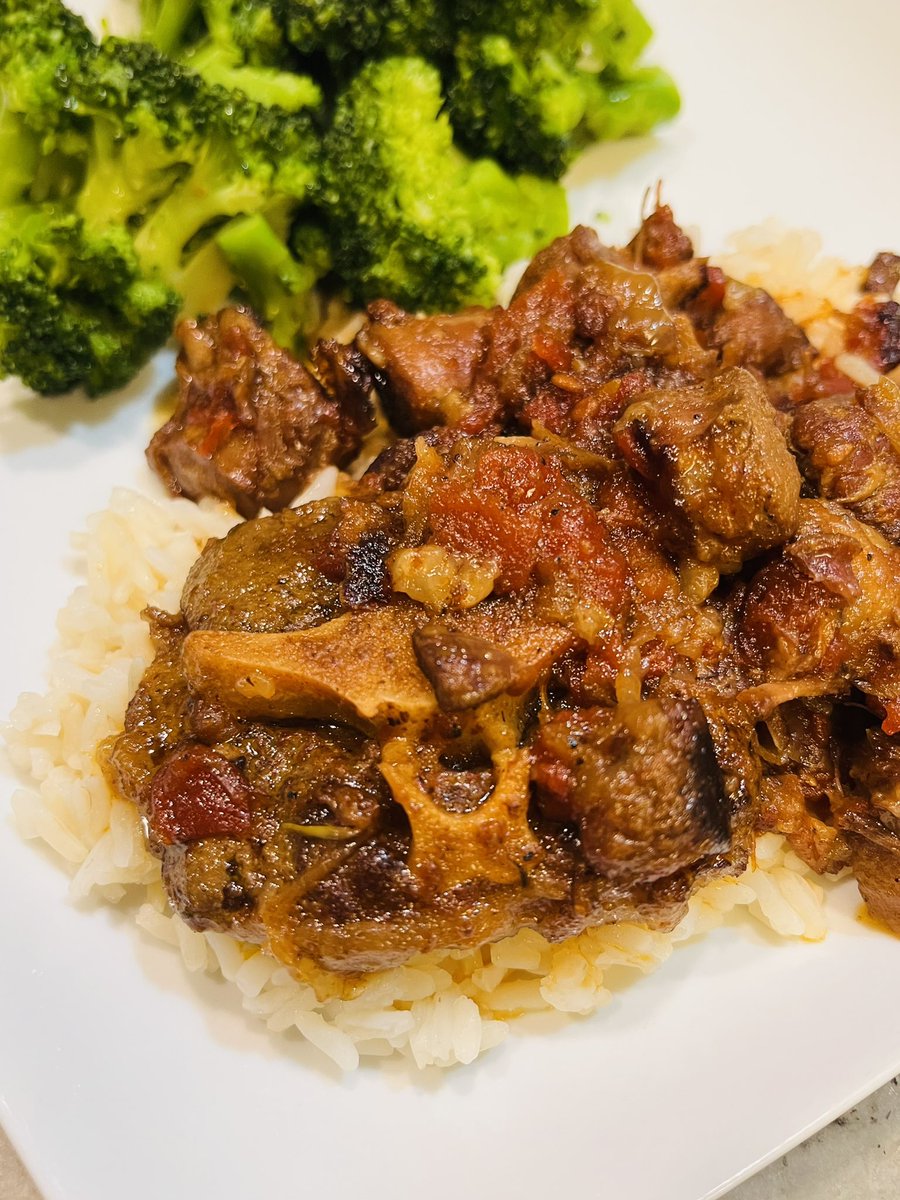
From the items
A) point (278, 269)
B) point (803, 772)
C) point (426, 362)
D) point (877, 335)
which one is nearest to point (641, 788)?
point (803, 772)

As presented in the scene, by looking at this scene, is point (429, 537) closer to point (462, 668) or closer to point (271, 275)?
point (462, 668)

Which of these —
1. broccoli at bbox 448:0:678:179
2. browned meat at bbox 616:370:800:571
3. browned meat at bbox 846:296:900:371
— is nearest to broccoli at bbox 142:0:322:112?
broccoli at bbox 448:0:678:179

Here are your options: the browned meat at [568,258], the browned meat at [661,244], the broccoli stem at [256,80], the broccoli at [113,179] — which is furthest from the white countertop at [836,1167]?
the broccoli stem at [256,80]

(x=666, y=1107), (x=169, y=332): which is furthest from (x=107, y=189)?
(x=666, y=1107)

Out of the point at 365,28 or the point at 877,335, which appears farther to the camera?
the point at 365,28

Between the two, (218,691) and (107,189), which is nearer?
(218,691)

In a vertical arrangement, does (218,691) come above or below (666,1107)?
above

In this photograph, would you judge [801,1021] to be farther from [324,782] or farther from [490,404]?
[490,404]
